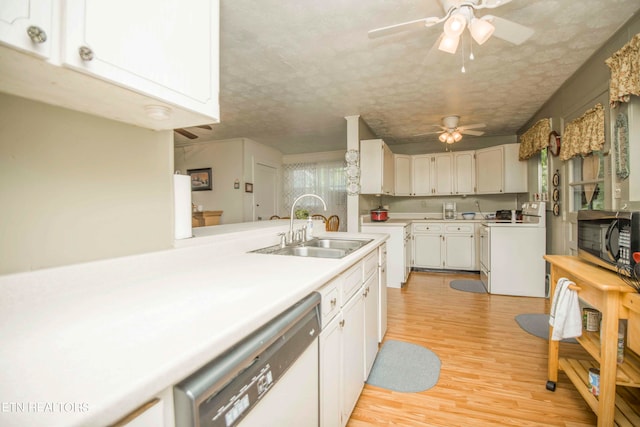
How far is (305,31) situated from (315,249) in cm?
169

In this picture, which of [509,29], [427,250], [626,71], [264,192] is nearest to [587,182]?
[626,71]

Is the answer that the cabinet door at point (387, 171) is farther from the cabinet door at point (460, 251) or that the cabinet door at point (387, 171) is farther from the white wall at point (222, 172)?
the white wall at point (222, 172)

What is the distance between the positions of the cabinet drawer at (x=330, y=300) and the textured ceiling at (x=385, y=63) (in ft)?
6.03

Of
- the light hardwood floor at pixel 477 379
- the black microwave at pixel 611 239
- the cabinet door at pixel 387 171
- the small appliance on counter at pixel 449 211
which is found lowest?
the light hardwood floor at pixel 477 379

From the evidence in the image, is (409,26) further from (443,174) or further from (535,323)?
(443,174)

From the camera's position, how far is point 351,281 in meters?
1.44

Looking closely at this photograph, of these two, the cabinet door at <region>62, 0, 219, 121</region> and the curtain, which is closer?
the cabinet door at <region>62, 0, 219, 121</region>

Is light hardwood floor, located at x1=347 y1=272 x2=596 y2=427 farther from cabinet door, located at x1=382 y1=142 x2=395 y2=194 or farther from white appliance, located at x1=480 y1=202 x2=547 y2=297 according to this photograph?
cabinet door, located at x1=382 y1=142 x2=395 y2=194

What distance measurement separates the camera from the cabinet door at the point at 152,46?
25.6 inches

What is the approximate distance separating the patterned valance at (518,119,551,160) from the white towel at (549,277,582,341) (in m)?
2.79

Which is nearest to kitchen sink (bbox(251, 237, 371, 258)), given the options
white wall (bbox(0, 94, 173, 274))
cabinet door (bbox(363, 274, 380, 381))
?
cabinet door (bbox(363, 274, 380, 381))

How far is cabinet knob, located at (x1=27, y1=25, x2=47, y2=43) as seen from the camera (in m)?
0.57

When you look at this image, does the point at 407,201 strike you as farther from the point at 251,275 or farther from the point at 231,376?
the point at 231,376

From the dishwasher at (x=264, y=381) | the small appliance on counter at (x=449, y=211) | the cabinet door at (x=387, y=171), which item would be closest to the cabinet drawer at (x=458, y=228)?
the small appliance on counter at (x=449, y=211)
